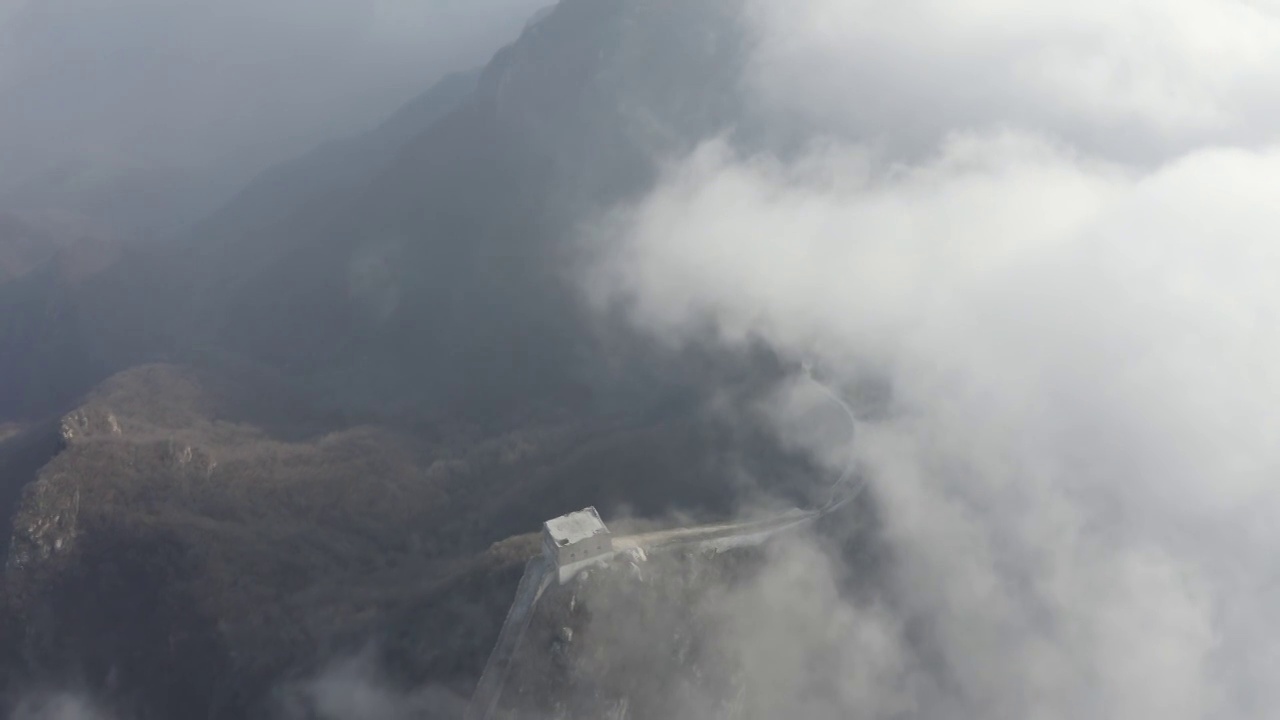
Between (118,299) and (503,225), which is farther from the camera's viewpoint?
(118,299)

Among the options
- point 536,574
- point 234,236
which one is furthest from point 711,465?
point 234,236

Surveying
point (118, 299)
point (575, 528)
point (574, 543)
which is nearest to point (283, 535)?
point (575, 528)

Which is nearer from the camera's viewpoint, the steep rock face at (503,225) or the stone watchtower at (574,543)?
the stone watchtower at (574,543)

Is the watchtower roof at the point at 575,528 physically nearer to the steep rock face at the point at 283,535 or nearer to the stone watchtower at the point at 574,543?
the stone watchtower at the point at 574,543

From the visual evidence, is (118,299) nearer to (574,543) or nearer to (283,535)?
(283,535)

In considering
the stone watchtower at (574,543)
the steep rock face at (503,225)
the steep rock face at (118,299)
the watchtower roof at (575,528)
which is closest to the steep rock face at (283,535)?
the stone watchtower at (574,543)

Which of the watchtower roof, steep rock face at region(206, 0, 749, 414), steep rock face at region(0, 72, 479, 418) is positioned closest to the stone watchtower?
the watchtower roof

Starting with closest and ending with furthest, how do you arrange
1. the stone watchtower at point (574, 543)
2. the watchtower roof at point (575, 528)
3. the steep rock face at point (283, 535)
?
1. the stone watchtower at point (574, 543)
2. the watchtower roof at point (575, 528)
3. the steep rock face at point (283, 535)

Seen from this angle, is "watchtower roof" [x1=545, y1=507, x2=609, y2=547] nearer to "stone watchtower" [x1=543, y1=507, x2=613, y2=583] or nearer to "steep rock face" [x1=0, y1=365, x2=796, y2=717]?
"stone watchtower" [x1=543, y1=507, x2=613, y2=583]
